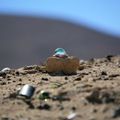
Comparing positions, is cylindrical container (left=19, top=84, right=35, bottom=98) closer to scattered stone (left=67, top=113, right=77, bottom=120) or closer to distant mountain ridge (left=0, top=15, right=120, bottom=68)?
scattered stone (left=67, top=113, right=77, bottom=120)

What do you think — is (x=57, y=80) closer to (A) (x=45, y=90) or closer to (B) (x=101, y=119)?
(A) (x=45, y=90)

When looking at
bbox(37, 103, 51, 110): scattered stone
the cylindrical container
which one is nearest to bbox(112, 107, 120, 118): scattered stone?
bbox(37, 103, 51, 110): scattered stone

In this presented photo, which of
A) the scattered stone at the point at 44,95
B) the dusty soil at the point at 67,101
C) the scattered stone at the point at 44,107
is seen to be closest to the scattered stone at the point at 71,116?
the dusty soil at the point at 67,101

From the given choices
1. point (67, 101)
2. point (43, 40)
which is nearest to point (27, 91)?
point (67, 101)

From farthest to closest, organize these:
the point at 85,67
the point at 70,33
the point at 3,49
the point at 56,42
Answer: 1. the point at 70,33
2. the point at 56,42
3. the point at 3,49
4. the point at 85,67

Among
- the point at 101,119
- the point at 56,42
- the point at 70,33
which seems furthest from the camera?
the point at 70,33

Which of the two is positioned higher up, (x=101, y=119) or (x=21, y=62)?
(x=101, y=119)

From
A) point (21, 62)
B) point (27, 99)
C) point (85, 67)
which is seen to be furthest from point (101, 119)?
point (21, 62)

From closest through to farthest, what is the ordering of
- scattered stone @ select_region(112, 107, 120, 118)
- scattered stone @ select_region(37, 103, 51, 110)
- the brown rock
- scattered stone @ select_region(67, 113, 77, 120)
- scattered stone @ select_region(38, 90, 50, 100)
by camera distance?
scattered stone @ select_region(112, 107, 120, 118) → scattered stone @ select_region(67, 113, 77, 120) → scattered stone @ select_region(37, 103, 51, 110) → scattered stone @ select_region(38, 90, 50, 100) → the brown rock
